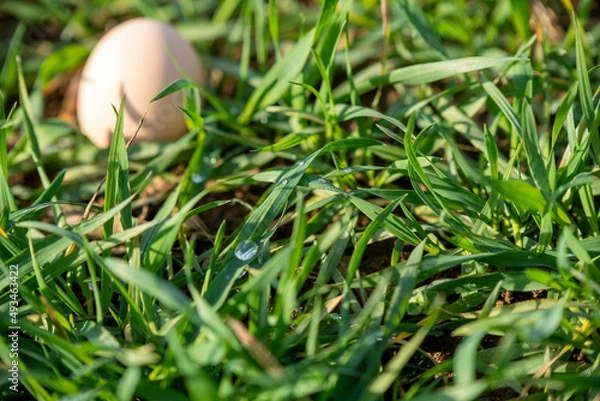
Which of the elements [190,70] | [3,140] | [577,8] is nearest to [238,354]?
[3,140]

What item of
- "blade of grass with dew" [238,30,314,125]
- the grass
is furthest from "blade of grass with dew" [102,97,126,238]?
"blade of grass with dew" [238,30,314,125]

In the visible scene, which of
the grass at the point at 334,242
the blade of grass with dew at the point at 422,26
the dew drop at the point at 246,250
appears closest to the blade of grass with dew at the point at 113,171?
the grass at the point at 334,242

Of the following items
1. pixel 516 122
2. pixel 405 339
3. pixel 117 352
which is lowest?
pixel 405 339

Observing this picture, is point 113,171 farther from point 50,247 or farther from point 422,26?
point 422,26

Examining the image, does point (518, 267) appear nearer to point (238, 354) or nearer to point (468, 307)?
point (468, 307)

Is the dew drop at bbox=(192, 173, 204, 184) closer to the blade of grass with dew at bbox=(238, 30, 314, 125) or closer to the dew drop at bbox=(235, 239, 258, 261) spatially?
the blade of grass with dew at bbox=(238, 30, 314, 125)

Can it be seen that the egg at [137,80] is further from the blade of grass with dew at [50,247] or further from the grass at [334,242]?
the blade of grass with dew at [50,247]

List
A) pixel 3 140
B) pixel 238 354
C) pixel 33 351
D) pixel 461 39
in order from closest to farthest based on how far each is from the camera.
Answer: pixel 238 354
pixel 33 351
pixel 3 140
pixel 461 39
